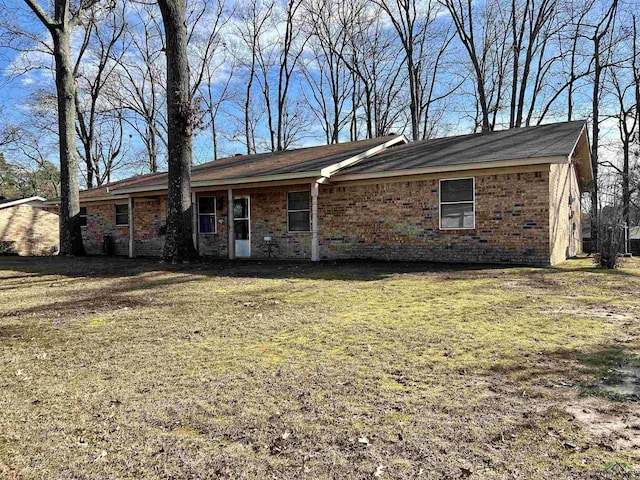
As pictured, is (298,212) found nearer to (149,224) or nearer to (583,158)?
(149,224)

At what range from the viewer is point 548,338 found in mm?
4160

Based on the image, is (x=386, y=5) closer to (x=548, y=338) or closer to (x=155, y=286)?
(x=155, y=286)

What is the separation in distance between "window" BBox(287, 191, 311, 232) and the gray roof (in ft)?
5.34

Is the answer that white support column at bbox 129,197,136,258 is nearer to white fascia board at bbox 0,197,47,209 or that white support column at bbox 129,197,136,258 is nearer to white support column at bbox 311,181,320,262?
white support column at bbox 311,181,320,262

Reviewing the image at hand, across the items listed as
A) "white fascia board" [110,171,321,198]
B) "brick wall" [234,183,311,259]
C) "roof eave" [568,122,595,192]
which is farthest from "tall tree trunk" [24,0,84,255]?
"roof eave" [568,122,595,192]

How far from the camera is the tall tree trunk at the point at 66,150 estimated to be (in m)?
15.6

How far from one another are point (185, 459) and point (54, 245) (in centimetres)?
2420

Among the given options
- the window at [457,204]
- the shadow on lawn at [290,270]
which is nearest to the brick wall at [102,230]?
the shadow on lawn at [290,270]

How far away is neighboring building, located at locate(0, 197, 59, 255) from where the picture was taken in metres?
20.5

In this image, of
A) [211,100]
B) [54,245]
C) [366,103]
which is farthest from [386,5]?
[54,245]

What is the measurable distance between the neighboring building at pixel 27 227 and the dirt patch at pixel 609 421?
2320 cm

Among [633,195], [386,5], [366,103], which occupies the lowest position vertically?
[633,195]

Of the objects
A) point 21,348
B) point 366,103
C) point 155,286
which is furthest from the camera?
point 366,103

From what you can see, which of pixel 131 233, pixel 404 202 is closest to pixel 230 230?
pixel 131 233
